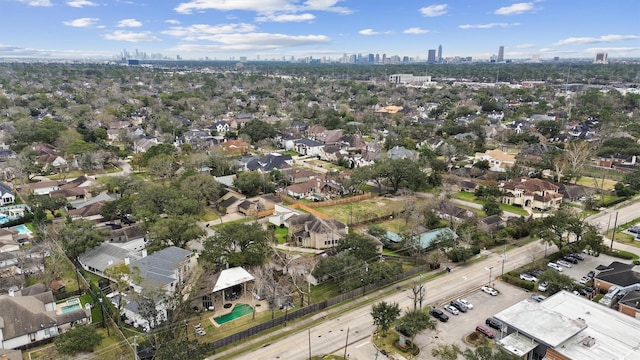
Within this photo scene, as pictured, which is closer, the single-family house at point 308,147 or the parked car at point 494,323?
the parked car at point 494,323

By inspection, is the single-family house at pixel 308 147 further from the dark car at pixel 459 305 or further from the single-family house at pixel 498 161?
the dark car at pixel 459 305

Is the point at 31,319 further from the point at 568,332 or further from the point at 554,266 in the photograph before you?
the point at 554,266

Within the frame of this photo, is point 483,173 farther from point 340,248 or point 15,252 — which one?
point 15,252

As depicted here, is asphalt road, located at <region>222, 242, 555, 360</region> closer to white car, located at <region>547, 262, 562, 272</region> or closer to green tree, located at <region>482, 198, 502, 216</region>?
white car, located at <region>547, 262, 562, 272</region>

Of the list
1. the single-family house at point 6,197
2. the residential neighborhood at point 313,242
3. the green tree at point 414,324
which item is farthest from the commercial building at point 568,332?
the single-family house at point 6,197

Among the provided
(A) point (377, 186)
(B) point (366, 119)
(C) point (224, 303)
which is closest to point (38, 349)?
(C) point (224, 303)

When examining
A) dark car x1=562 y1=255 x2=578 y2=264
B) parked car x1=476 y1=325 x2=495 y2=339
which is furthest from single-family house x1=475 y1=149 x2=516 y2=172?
parked car x1=476 y1=325 x2=495 y2=339
